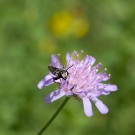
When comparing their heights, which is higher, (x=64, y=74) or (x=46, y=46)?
(x=46, y=46)

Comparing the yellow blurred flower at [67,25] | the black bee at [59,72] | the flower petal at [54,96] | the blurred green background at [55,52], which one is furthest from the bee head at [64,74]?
the yellow blurred flower at [67,25]

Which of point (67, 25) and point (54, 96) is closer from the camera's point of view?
point (54, 96)

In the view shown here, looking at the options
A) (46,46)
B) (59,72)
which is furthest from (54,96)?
(46,46)

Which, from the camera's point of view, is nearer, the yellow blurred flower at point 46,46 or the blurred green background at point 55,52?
the blurred green background at point 55,52

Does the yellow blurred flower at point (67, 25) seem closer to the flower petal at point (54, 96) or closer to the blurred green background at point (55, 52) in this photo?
the blurred green background at point (55, 52)

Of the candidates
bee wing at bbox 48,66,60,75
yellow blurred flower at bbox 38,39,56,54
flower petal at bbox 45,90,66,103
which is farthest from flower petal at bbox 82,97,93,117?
yellow blurred flower at bbox 38,39,56,54

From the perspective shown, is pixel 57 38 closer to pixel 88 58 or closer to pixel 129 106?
pixel 129 106

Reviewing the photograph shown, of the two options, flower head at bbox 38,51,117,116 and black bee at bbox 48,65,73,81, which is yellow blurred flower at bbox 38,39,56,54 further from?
black bee at bbox 48,65,73,81

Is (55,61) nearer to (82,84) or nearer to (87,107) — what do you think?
(82,84)
